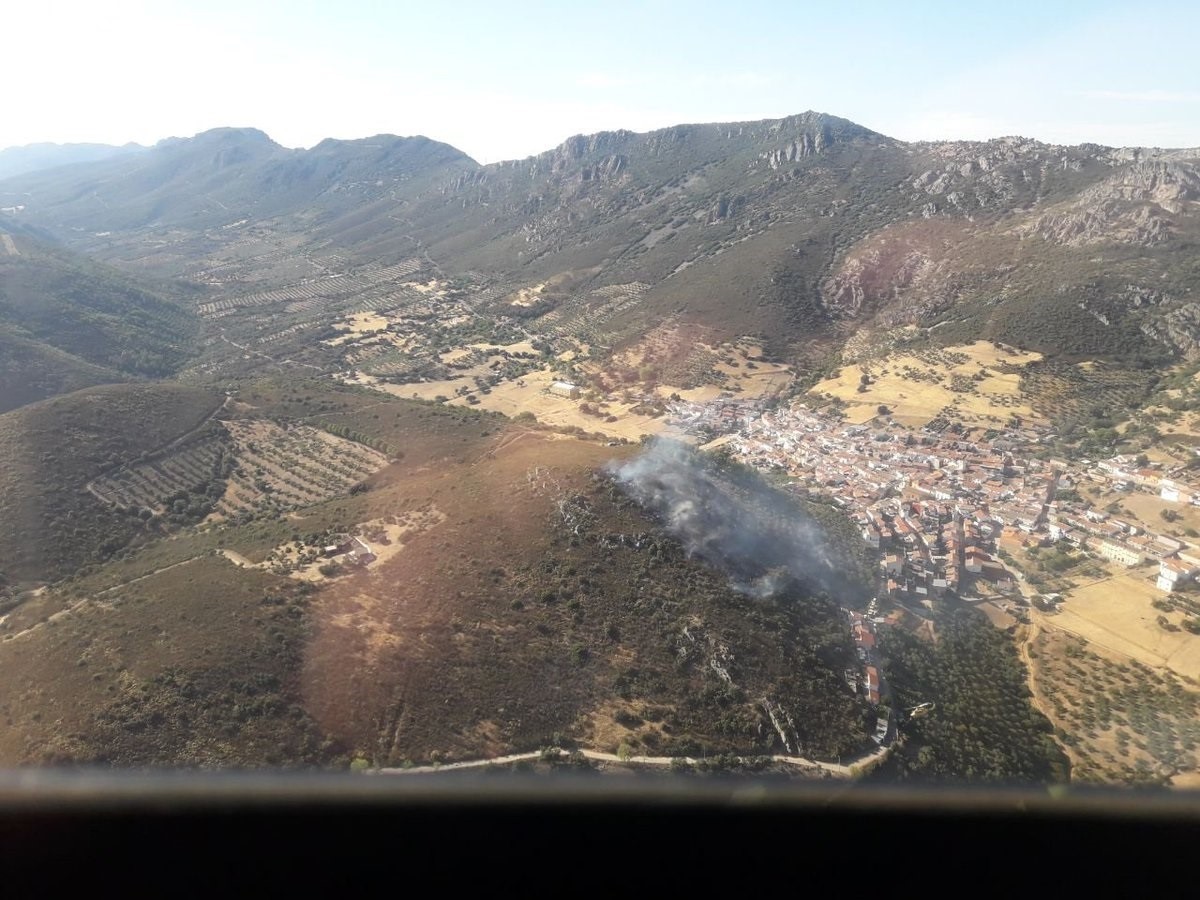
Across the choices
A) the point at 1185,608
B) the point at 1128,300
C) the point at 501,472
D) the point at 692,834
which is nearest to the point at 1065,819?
the point at 692,834

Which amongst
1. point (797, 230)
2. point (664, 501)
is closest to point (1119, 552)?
point (664, 501)

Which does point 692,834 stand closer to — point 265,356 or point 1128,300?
point 1128,300

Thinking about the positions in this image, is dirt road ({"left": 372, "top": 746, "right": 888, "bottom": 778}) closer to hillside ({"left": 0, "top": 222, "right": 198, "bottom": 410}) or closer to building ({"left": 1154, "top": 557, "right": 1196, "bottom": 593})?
building ({"left": 1154, "top": 557, "right": 1196, "bottom": 593})

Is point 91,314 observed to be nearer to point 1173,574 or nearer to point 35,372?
point 35,372

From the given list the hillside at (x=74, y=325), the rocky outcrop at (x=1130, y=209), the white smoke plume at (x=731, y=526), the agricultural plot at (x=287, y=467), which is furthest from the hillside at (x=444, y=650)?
the rocky outcrop at (x=1130, y=209)

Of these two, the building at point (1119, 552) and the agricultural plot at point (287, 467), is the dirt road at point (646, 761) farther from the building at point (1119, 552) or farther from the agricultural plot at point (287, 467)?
the agricultural plot at point (287, 467)
